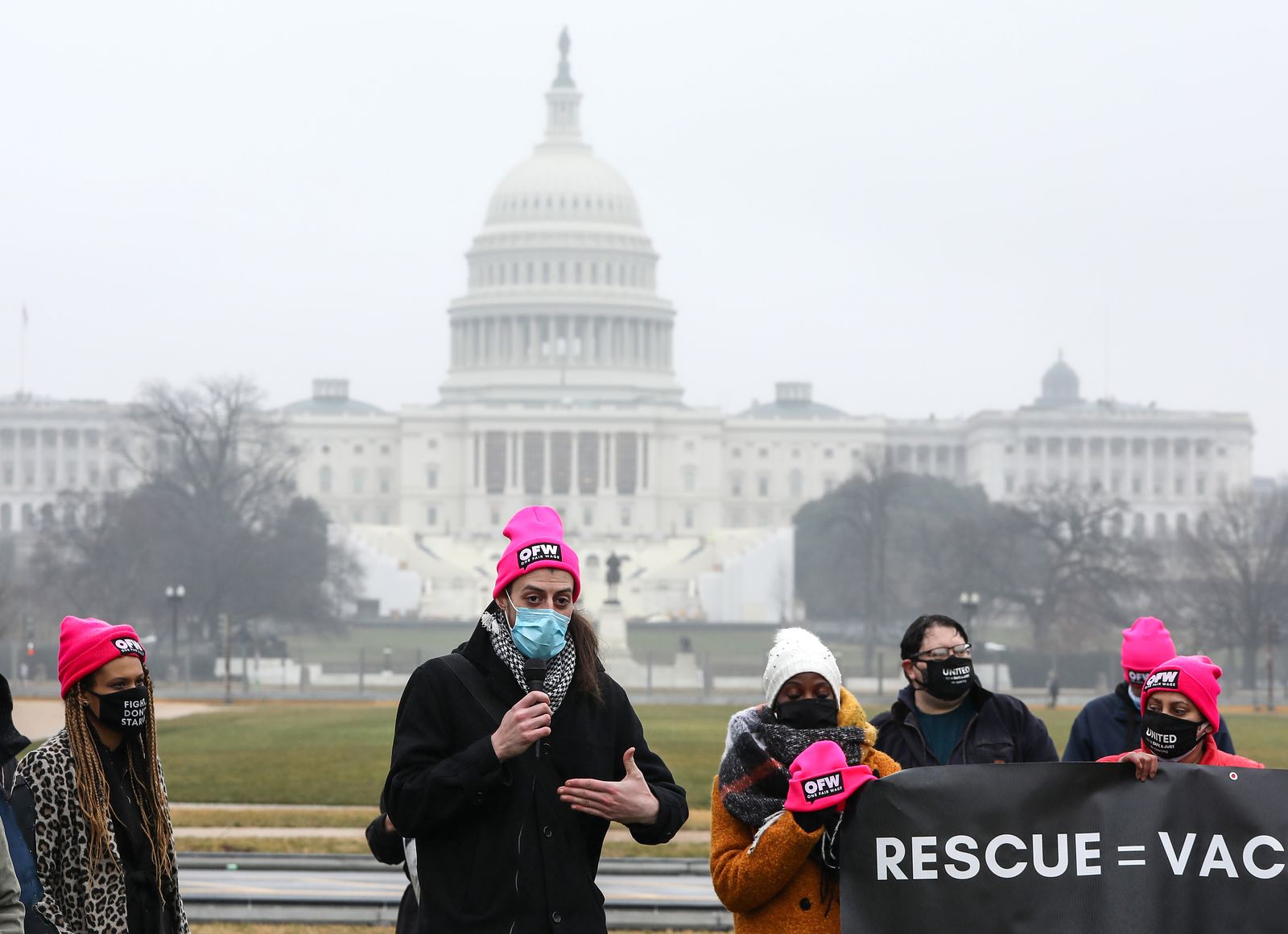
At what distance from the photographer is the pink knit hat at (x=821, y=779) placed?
284 inches

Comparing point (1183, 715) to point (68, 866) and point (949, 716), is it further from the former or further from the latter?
point (68, 866)

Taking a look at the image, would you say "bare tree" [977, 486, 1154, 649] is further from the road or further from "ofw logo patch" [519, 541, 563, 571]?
"ofw logo patch" [519, 541, 563, 571]

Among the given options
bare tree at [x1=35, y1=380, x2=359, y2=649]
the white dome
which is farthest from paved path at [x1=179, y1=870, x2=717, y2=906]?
the white dome

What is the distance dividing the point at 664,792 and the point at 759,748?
1.06ft

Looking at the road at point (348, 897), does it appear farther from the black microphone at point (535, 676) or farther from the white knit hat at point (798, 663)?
the black microphone at point (535, 676)

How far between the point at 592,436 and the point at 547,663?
148 m

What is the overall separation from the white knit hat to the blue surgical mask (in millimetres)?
663

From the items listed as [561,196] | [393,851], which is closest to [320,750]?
[393,851]

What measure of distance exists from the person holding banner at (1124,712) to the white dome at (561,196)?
160 metres

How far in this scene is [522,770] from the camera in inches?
286

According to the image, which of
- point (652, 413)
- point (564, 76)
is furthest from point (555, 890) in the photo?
point (564, 76)

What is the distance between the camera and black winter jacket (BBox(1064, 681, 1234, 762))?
33.2 feet

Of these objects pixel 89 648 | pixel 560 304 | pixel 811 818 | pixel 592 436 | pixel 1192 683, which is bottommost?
pixel 811 818

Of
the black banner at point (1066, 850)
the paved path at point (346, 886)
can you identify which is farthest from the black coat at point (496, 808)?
the paved path at point (346, 886)
